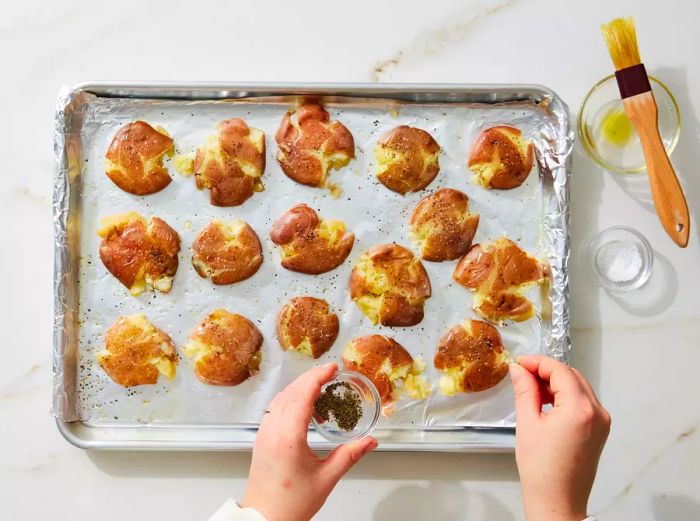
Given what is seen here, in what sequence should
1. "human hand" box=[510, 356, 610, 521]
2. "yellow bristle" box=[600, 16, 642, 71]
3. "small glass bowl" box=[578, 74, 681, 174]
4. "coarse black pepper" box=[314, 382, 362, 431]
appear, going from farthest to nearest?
"small glass bowl" box=[578, 74, 681, 174], "yellow bristle" box=[600, 16, 642, 71], "coarse black pepper" box=[314, 382, 362, 431], "human hand" box=[510, 356, 610, 521]

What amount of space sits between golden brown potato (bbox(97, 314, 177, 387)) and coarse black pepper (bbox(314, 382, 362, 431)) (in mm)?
454

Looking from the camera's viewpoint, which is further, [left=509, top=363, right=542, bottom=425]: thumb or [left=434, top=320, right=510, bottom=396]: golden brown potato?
[left=434, top=320, right=510, bottom=396]: golden brown potato

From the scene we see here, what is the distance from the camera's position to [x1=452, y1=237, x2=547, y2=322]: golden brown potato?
186 centimetres

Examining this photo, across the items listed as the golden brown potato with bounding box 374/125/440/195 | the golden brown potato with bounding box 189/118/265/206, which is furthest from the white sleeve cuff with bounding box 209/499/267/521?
the golden brown potato with bounding box 374/125/440/195

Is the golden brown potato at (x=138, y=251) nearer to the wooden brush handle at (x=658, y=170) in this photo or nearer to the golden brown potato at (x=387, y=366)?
the golden brown potato at (x=387, y=366)

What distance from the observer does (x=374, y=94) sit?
1.86m

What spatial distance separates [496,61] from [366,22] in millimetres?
383

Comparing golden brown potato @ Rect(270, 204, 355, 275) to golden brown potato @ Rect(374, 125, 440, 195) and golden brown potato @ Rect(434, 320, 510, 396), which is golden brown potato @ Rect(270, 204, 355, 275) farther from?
golden brown potato @ Rect(434, 320, 510, 396)

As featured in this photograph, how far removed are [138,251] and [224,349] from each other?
13.8 inches

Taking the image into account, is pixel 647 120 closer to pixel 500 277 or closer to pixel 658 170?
pixel 658 170

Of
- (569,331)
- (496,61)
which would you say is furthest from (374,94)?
(569,331)

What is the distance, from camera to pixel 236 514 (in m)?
1.52

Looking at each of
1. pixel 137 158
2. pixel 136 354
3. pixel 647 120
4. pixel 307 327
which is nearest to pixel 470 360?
pixel 307 327

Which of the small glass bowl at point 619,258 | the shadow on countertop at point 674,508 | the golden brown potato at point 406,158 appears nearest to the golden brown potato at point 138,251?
the golden brown potato at point 406,158
